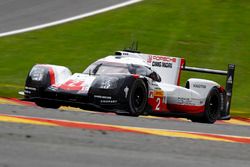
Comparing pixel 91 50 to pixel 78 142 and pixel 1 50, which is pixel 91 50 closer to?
pixel 1 50

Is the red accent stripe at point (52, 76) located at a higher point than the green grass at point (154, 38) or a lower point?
lower

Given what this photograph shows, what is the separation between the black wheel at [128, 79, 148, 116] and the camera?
9.91 meters

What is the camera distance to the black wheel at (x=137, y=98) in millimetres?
9906

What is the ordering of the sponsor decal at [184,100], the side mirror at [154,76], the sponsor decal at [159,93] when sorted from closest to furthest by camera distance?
the sponsor decal at [159,93] < the side mirror at [154,76] < the sponsor decal at [184,100]

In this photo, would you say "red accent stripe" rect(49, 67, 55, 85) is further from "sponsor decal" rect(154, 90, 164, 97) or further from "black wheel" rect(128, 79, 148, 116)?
"sponsor decal" rect(154, 90, 164, 97)

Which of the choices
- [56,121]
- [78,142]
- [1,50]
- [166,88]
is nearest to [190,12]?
[1,50]

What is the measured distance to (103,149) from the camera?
5.77 metres

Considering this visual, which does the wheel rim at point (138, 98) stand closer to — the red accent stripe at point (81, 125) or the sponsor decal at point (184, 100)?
the sponsor decal at point (184, 100)

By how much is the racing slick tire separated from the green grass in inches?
154

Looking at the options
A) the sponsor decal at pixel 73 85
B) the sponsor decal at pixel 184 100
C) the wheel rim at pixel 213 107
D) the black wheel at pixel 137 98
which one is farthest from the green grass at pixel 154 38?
the black wheel at pixel 137 98

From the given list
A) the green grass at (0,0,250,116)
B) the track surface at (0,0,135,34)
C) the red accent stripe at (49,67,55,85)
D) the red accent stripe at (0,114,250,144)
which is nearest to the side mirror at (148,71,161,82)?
the red accent stripe at (49,67,55,85)

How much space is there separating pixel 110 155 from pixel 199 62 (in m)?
12.8

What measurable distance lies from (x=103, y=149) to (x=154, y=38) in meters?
13.9

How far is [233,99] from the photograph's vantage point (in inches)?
618
